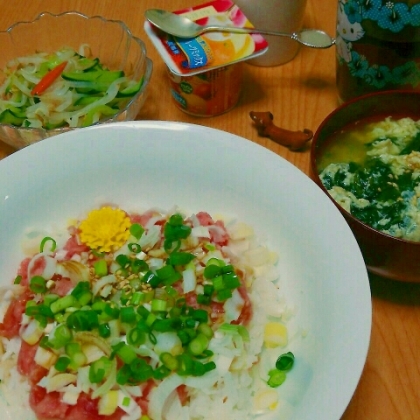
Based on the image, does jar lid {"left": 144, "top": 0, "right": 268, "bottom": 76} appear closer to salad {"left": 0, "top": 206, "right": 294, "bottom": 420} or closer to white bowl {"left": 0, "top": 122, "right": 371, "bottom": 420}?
white bowl {"left": 0, "top": 122, "right": 371, "bottom": 420}

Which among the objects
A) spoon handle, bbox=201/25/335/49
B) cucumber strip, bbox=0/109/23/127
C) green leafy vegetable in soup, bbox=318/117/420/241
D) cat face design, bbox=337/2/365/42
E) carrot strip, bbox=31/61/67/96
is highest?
cat face design, bbox=337/2/365/42

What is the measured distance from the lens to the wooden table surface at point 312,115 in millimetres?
1137

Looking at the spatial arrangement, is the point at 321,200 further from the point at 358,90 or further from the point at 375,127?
the point at 358,90

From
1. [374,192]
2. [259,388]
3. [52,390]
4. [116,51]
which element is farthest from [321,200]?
[116,51]

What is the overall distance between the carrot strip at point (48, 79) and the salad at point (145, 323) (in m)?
0.58

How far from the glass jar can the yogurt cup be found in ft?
1.18

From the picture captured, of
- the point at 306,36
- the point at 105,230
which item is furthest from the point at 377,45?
the point at 105,230

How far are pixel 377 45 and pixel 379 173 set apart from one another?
39cm

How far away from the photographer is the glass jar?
1302mm

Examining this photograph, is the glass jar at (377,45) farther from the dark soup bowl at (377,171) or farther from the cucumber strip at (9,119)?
the cucumber strip at (9,119)

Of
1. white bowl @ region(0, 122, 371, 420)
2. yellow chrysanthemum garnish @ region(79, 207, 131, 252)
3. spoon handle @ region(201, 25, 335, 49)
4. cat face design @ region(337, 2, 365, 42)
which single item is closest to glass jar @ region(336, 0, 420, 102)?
cat face design @ region(337, 2, 365, 42)

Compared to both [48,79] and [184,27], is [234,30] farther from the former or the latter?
[48,79]

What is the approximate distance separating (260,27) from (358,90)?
437 mm

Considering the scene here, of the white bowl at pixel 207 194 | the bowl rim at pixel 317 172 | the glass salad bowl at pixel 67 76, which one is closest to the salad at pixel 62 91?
the glass salad bowl at pixel 67 76
